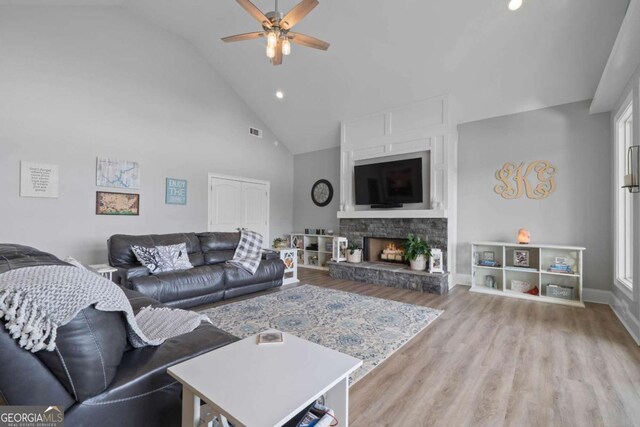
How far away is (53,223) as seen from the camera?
3.86 m

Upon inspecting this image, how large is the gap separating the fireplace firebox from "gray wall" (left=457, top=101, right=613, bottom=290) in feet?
3.64

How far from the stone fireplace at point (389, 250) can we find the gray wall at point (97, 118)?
2840 millimetres

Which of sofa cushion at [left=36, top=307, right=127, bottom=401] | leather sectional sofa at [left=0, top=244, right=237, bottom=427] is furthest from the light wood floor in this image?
sofa cushion at [left=36, top=307, right=127, bottom=401]

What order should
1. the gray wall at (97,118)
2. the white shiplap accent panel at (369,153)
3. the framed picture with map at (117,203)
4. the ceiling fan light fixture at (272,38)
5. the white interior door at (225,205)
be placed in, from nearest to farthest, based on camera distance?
the ceiling fan light fixture at (272,38) → the gray wall at (97,118) → the framed picture with map at (117,203) → the white shiplap accent panel at (369,153) → the white interior door at (225,205)

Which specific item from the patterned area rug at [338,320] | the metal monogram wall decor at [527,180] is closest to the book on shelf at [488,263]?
the metal monogram wall decor at [527,180]

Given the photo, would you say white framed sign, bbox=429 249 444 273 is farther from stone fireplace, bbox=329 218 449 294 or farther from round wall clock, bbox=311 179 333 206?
round wall clock, bbox=311 179 333 206

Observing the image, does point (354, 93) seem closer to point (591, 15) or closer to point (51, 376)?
point (591, 15)

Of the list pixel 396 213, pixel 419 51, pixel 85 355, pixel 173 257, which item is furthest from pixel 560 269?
pixel 173 257

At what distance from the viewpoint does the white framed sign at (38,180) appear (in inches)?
143

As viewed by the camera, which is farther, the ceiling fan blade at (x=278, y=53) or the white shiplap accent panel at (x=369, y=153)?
the white shiplap accent panel at (x=369, y=153)

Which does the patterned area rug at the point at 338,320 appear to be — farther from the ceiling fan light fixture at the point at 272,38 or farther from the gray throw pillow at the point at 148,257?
the ceiling fan light fixture at the point at 272,38

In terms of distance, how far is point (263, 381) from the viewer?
3.43 feet

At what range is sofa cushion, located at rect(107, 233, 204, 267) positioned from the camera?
3475 mm

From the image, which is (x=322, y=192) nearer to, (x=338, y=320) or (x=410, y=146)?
(x=410, y=146)
